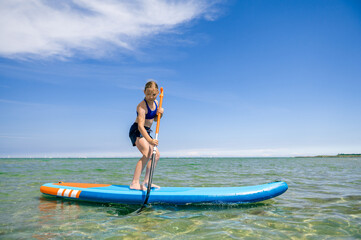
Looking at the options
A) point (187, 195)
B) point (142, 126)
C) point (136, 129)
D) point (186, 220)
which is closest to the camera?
point (186, 220)

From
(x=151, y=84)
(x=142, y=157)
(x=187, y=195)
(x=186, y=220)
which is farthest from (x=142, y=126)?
(x=186, y=220)

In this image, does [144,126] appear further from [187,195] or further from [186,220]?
[186,220]

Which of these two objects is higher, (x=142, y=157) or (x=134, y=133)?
(x=134, y=133)

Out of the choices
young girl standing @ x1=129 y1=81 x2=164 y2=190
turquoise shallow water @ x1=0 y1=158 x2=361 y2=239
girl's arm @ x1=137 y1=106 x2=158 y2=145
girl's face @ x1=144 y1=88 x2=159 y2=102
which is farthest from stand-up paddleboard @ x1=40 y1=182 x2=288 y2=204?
girl's face @ x1=144 y1=88 x2=159 y2=102

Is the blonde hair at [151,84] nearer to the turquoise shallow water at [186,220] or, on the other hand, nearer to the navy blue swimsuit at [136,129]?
the navy blue swimsuit at [136,129]

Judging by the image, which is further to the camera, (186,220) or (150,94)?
(150,94)

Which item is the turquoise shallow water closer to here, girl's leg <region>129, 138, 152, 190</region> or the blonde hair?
girl's leg <region>129, 138, 152, 190</region>

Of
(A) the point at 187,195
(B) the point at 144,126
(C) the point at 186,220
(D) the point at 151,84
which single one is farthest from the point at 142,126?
(C) the point at 186,220

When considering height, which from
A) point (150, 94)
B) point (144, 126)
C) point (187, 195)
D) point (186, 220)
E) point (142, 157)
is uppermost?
point (150, 94)

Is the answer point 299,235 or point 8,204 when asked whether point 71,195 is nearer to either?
point 8,204

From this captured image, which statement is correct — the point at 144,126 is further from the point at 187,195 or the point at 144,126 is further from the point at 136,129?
the point at 187,195

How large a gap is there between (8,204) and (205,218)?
150 inches

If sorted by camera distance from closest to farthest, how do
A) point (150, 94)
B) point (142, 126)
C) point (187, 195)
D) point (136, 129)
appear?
point (187, 195) < point (142, 126) < point (150, 94) < point (136, 129)

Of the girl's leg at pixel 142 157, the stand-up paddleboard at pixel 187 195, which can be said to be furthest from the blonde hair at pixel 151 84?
the stand-up paddleboard at pixel 187 195
